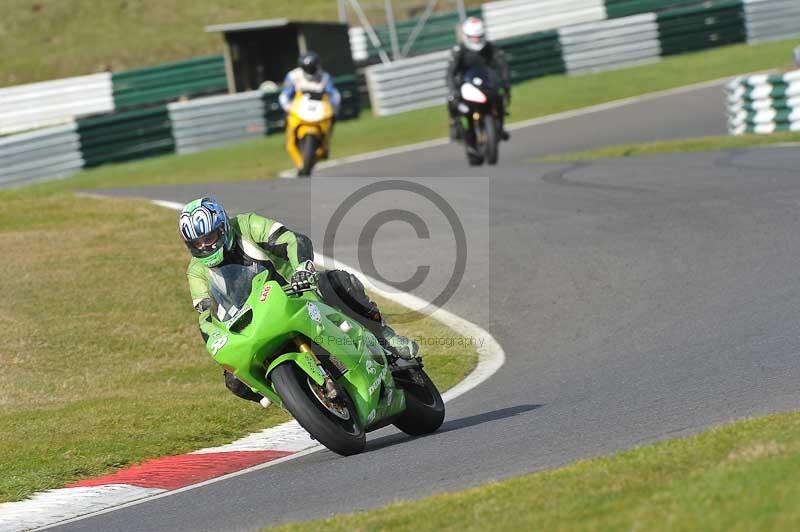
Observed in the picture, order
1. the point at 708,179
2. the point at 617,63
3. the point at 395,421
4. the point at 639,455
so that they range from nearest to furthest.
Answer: the point at 639,455
the point at 395,421
the point at 708,179
the point at 617,63

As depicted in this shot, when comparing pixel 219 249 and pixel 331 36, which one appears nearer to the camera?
pixel 219 249

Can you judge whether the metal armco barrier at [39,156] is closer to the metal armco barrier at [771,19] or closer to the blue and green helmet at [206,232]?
the metal armco barrier at [771,19]

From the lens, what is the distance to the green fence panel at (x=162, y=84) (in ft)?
101

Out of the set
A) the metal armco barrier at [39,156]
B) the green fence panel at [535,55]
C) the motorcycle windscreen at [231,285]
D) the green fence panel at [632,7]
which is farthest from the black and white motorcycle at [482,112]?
the green fence panel at [632,7]

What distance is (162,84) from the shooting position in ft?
102

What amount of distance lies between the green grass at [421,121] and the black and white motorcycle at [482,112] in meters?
4.78

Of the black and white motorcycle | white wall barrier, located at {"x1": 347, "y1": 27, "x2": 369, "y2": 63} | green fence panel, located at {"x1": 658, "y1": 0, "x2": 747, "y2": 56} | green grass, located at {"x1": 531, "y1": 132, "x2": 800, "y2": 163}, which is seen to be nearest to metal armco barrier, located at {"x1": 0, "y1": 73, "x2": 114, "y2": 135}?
white wall barrier, located at {"x1": 347, "y1": 27, "x2": 369, "y2": 63}

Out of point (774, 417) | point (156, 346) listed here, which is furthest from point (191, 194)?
point (774, 417)

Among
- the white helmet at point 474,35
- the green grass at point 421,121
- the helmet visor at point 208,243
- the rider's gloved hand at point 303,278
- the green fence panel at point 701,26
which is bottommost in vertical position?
the green grass at point 421,121

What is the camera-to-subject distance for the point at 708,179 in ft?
49.8

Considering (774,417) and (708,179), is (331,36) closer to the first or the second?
(708,179)

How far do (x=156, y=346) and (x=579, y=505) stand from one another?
7.80m

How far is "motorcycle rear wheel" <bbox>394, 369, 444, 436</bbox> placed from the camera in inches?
307

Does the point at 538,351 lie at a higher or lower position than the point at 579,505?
lower
